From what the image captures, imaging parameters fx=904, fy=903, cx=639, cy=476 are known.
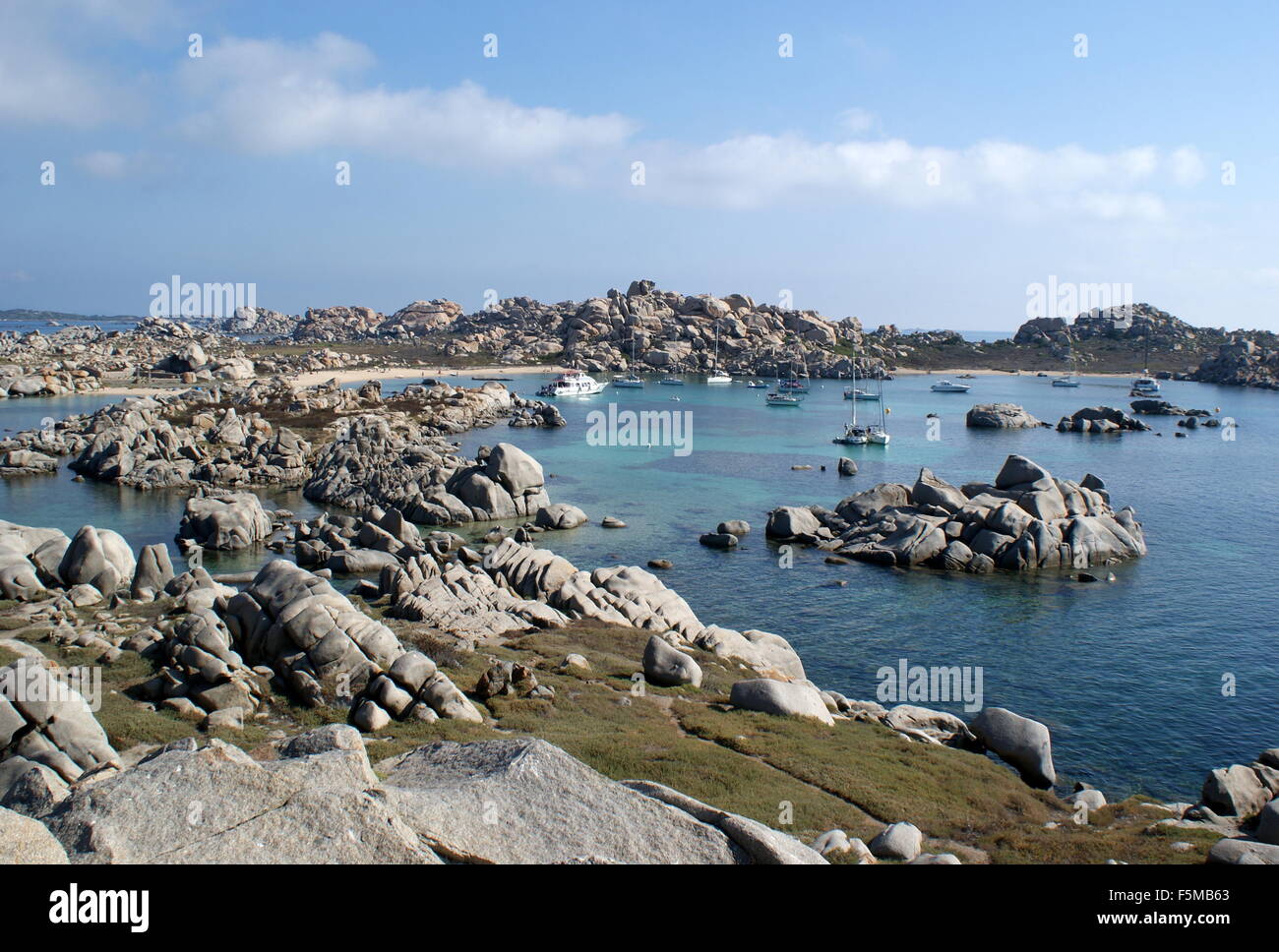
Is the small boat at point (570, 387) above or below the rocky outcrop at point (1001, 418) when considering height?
above

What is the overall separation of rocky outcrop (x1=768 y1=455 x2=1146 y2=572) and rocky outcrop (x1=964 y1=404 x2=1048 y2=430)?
62.5 m

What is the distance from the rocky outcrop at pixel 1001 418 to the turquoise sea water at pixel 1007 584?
16787 mm

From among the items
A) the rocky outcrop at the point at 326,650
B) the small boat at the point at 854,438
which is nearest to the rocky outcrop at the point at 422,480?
the rocky outcrop at the point at 326,650

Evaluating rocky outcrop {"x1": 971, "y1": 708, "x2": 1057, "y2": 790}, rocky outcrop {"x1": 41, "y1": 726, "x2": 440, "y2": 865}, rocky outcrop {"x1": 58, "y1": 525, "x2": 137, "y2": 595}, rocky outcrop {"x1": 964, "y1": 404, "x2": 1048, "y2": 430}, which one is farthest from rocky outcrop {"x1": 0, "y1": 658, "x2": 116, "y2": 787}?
rocky outcrop {"x1": 964, "y1": 404, "x2": 1048, "y2": 430}

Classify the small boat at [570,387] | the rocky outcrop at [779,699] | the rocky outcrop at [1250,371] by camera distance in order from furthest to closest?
the rocky outcrop at [1250,371] < the small boat at [570,387] < the rocky outcrop at [779,699]

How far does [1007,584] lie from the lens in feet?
159

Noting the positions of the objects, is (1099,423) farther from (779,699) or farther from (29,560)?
(29,560)

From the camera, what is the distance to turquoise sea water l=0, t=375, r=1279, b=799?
1243 inches

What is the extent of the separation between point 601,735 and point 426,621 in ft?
42.6

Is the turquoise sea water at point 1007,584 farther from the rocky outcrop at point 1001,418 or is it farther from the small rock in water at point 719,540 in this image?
the rocky outcrop at point 1001,418

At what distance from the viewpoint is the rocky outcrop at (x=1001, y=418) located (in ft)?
403

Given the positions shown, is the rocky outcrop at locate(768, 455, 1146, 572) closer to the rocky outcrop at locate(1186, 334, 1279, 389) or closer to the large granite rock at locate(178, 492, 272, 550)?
the large granite rock at locate(178, 492, 272, 550)

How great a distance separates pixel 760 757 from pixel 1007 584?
1207 inches
